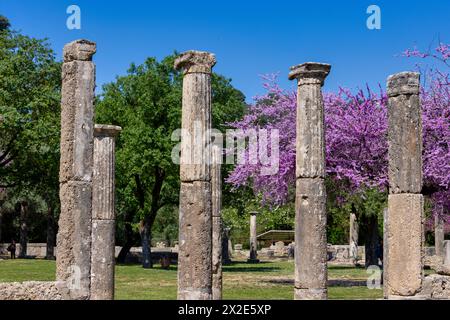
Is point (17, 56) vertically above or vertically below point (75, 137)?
above

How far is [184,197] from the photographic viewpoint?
1395 centimetres

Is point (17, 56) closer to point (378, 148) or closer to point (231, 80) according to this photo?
point (231, 80)

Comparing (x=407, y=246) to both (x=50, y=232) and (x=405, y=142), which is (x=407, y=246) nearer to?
(x=405, y=142)

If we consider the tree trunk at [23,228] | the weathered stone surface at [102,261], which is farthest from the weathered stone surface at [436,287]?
the tree trunk at [23,228]

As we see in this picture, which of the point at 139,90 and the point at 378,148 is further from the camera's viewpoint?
the point at 139,90

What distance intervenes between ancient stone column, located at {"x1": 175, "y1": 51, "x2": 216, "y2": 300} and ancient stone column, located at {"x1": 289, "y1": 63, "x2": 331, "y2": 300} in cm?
186

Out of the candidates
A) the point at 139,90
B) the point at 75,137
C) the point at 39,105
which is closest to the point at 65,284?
the point at 75,137

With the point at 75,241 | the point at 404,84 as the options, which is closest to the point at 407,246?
the point at 404,84

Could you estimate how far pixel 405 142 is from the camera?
12.7 meters

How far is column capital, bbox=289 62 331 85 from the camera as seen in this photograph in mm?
14977

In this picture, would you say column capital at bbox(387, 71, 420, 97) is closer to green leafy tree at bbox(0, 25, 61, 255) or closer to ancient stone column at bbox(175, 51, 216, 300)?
ancient stone column at bbox(175, 51, 216, 300)

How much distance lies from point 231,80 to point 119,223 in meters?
→ 10.6

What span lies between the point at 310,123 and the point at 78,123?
4.79 metres

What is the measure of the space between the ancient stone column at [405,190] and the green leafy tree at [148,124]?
71.7ft
